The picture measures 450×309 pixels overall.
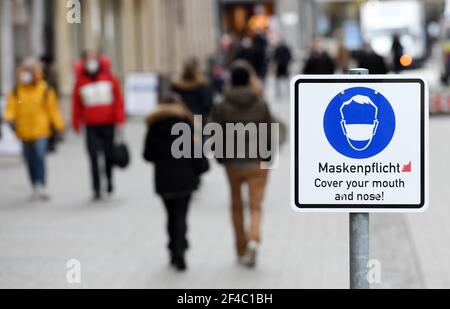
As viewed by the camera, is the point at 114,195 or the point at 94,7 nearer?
the point at 114,195

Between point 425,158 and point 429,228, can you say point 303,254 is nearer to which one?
point 429,228

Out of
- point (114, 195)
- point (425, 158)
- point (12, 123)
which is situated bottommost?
point (114, 195)

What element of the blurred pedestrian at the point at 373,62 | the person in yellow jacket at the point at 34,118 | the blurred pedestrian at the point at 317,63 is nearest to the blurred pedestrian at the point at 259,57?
the blurred pedestrian at the point at 317,63

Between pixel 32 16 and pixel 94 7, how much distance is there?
13.5ft

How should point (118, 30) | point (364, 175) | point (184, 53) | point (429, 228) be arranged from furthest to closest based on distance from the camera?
point (184, 53) → point (118, 30) → point (429, 228) → point (364, 175)

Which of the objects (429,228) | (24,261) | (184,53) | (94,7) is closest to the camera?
(24,261)

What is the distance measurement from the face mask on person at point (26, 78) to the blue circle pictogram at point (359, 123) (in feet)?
37.0

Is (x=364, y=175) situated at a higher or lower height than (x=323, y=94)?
lower

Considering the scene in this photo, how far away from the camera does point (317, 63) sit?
2641 cm

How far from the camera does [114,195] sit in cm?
1603

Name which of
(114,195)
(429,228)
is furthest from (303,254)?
(114,195)

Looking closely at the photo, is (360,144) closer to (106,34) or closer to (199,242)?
(199,242)

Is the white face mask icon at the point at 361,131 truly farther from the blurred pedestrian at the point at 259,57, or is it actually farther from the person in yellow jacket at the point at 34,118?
the blurred pedestrian at the point at 259,57

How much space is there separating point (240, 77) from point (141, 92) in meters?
16.0
